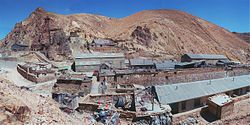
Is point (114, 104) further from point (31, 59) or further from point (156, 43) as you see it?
point (156, 43)

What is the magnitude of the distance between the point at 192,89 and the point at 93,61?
22.8 m

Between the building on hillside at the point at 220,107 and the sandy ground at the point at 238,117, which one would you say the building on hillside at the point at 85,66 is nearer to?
the building on hillside at the point at 220,107

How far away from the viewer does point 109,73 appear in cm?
3114

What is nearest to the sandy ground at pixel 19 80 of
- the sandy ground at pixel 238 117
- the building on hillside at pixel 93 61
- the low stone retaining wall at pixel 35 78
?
the low stone retaining wall at pixel 35 78

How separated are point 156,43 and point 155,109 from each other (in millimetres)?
52769

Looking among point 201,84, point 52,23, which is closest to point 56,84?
point 201,84

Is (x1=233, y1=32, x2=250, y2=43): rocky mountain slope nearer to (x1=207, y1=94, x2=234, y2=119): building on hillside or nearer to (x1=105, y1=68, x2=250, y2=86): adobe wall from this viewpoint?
(x1=105, y1=68, x2=250, y2=86): adobe wall

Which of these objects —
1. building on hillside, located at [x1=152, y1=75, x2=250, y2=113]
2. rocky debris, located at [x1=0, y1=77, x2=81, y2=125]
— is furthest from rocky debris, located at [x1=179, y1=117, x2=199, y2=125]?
rocky debris, located at [x1=0, y1=77, x2=81, y2=125]

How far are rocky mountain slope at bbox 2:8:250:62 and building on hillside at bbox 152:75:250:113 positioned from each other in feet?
109

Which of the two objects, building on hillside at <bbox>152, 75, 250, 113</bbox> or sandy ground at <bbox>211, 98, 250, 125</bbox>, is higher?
building on hillside at <bbox>152, 75, 250, 113</bbox>

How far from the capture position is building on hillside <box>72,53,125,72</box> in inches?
1564

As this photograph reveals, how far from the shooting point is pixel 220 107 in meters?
19.5

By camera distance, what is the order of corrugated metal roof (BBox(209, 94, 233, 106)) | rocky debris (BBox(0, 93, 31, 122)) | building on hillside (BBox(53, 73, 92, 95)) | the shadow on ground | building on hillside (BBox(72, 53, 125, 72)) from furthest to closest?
1. building on hillside (BBox(72, 53, 125, 72))
2. building on hillside (BBox(53, 73, 92, 95))
3. corrugated metal roof (BBox(209, 94, 233, 106))
4. the shadow on ground
5. rocky debris (BBox(0, 93, 31, 122))

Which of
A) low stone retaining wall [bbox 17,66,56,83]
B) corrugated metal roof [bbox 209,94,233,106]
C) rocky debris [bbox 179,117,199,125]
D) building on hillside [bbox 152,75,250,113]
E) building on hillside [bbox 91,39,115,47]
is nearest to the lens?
rocky debris [bbox 179,117,199,125]
